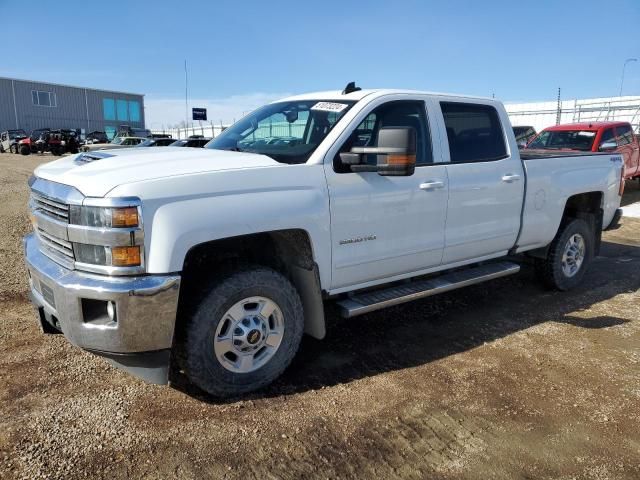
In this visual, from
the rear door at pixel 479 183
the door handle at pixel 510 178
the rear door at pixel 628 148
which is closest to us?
the rear door at pixel 479 183

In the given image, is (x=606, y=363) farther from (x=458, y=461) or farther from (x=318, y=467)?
(x=318, y=467)

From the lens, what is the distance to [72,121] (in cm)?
4816

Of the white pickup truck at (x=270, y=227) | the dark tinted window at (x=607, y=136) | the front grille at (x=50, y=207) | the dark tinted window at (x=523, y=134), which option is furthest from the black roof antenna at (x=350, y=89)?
the dark tinted window at (x=523, y=134)

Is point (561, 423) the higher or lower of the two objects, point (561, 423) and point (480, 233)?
the lower

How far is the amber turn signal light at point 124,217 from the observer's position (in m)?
2.64

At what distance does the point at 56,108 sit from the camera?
4719 centimetres

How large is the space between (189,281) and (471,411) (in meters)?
1.94

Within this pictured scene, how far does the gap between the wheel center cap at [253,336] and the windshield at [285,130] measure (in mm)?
1140

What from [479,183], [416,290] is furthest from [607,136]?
[416,290]

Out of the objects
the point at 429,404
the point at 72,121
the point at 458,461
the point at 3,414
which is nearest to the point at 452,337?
the point at 429,404

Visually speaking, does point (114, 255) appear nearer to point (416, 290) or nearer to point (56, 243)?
point (56, 243)

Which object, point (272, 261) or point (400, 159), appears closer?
point (400, 159)

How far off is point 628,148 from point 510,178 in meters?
9.63

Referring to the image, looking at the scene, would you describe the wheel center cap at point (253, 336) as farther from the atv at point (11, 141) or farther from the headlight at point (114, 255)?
the atv at point (11, 141)
